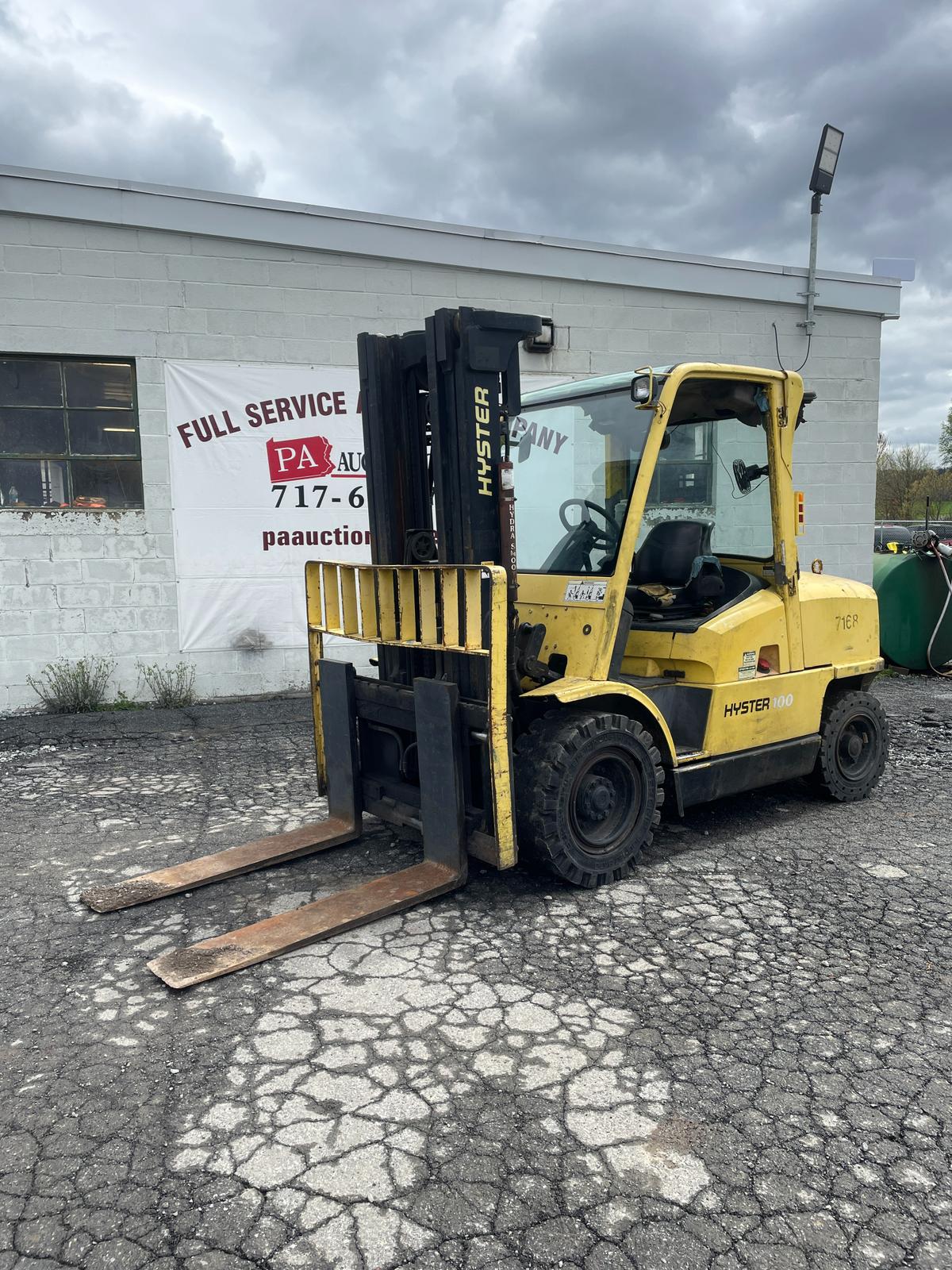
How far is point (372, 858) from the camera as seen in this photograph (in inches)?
184

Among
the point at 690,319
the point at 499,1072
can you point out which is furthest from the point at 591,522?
the point at 690,319

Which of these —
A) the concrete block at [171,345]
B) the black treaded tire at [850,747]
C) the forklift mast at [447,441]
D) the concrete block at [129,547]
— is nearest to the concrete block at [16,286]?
the concrete block at [171,345]

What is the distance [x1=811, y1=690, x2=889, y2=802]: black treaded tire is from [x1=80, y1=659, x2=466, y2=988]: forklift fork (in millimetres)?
2652

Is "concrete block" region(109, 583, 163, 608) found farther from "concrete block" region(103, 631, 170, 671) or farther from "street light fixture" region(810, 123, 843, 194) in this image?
"street light fixture" region(810, 123, 843, 194)

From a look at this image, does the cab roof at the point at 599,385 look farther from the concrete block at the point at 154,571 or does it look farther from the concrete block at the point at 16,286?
the concrete block at the point at 16,286

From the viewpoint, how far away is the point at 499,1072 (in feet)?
9.43

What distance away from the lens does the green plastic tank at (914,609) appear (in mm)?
10797

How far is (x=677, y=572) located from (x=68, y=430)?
5.85 meters

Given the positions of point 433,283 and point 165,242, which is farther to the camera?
point 433,283

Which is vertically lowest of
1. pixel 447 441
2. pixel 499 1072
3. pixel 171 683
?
pixel 499 1072

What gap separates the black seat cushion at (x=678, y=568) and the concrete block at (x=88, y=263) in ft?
19.1

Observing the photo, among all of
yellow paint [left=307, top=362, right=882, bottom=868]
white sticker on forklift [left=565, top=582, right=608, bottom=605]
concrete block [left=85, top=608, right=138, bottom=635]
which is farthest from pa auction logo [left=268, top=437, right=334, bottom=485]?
white sticker on forklift [left=565, top=582, right=608, bottom=605]

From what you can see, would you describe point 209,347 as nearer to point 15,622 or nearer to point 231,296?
point 231,296

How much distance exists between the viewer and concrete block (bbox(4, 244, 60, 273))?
26.0 ft
